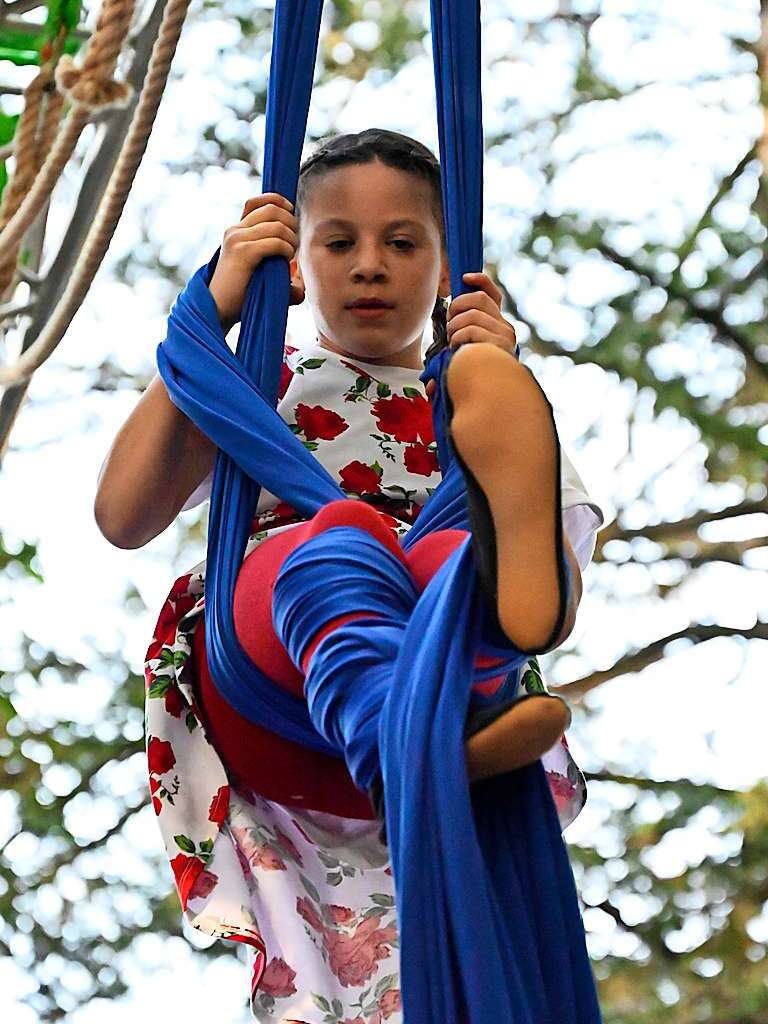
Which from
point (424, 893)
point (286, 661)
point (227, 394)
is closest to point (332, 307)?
point (227, 394)

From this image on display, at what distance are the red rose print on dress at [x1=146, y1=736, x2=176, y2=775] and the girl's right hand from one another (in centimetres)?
31

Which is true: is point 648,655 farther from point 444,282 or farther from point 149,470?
point 149,470

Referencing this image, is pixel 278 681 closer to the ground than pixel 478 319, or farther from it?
closer to the ground

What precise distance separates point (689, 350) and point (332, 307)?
86.4 inches

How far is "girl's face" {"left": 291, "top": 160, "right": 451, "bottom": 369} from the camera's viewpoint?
1.36m

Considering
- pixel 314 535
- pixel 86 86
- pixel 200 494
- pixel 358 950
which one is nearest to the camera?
pixel 314 535

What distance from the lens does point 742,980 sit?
3195 millimetres

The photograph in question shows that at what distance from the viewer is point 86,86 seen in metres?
1.20

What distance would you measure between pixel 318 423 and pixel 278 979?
1.38 feet

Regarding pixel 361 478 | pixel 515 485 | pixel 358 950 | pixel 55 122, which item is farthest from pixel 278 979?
pixel 55 122

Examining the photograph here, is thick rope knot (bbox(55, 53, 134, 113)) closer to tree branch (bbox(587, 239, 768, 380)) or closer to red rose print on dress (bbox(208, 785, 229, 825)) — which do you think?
red rose print on dress (bbox(208, 785, 229, 825))

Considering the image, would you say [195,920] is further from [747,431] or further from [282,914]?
[747,431]

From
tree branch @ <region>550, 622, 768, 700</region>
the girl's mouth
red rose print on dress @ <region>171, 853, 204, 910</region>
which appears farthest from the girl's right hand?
tree branch @ <region>550, 622, 768, 700</region>

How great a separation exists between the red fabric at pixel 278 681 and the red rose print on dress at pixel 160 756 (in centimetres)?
4
